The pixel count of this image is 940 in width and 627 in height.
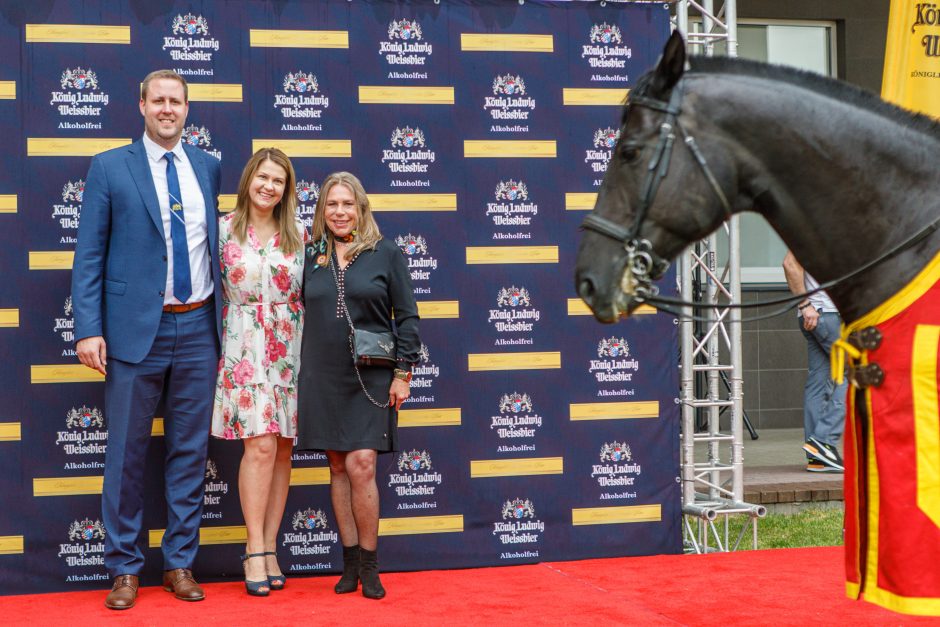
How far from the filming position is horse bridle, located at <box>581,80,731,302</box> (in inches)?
103

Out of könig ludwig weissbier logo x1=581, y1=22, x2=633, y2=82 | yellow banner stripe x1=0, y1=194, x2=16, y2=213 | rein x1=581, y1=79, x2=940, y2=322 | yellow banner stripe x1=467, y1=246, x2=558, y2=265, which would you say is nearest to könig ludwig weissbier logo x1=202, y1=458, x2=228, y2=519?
yellow banner stripe x1=0, y1=194, x2=16, y2=213

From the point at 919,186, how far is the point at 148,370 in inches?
135

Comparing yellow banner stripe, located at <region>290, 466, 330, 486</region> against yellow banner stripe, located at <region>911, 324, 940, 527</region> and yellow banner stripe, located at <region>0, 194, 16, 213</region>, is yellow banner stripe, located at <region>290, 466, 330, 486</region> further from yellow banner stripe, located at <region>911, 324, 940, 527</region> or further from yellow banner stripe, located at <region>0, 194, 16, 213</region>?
yellow banner stripe, located at <region>911, 324, 940, 527</region>

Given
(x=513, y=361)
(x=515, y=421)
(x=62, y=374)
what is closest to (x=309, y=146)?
(x=513, y=361)

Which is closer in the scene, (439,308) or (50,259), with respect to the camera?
(50,259)

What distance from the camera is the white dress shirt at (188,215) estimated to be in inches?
182

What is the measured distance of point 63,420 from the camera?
500cm

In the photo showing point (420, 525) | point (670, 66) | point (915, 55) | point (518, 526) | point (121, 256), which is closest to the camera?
point (670, 66)

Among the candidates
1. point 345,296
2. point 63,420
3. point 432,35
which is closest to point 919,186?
point 345,296

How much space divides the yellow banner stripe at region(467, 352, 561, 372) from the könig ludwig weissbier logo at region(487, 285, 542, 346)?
0.08 meters

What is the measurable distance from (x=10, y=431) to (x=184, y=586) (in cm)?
125

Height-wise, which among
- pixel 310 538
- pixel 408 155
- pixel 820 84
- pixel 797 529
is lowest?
pixel 797 529

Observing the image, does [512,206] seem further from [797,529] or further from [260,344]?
[797,529]

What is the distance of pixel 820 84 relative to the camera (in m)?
2.72
